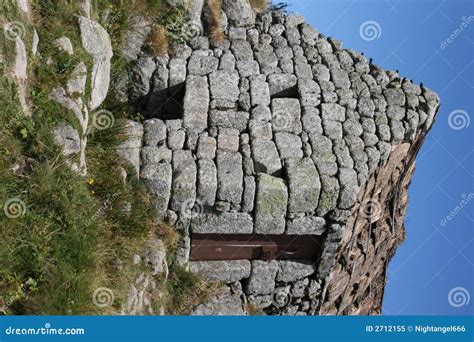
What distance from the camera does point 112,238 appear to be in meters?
7.09

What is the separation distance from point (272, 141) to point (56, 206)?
3.75 meters

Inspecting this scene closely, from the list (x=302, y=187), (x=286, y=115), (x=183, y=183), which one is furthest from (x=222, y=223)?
(x=286, y=115)

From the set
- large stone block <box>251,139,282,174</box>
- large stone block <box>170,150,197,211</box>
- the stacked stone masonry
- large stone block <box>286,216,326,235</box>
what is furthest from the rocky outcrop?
large stone block <box>286,216,326,235</box>

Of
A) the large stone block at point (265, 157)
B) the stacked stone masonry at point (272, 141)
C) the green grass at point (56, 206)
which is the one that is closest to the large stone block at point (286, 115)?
the stacked stone masonry at point (272, 141)

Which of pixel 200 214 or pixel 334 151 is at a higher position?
pixel 334 151

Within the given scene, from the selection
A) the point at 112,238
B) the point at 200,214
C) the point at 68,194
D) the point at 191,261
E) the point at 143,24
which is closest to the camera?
the point at 68,194

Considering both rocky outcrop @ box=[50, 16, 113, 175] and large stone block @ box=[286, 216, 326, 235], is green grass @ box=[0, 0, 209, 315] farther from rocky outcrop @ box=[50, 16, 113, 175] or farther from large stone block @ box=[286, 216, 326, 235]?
large stone block @ box=[286, 216, 326, 235]

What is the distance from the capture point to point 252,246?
8727 mm

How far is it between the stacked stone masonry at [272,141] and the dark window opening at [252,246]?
0.14 meters

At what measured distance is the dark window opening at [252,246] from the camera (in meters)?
8.55

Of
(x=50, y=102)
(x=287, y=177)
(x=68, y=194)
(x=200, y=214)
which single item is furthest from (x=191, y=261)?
(x=50, y=102)

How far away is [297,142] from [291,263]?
6.79 ft

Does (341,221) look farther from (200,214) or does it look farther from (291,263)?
(200,214)

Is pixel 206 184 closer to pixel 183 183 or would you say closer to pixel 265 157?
pixel 183 183
